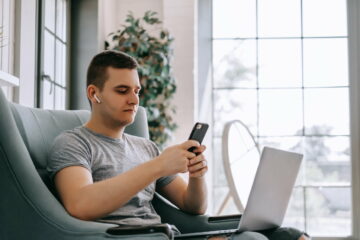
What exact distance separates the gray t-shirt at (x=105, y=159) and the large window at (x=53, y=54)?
6.02ft

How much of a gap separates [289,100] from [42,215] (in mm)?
3899

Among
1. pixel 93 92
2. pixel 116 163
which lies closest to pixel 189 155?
pixel 116 163

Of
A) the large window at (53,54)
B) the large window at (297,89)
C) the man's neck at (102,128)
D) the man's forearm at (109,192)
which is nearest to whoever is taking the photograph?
the man's forearm at (109,192)

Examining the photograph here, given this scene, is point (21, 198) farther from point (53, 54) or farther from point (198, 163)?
point (53, 54)

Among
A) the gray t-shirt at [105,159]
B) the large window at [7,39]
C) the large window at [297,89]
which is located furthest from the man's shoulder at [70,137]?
the large window at [297,89]

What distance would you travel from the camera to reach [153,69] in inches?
181

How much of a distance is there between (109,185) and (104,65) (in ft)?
1.54

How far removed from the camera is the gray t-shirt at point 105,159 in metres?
1.82

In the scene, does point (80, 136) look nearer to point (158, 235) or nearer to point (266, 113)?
point (158, 235)

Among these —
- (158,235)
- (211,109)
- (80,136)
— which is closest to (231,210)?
(211,109)

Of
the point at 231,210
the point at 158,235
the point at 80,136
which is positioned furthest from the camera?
the point at 231,210

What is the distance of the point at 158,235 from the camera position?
1.54 metres

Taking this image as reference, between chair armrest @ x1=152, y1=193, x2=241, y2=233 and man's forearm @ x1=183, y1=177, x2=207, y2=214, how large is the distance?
1.1 inches

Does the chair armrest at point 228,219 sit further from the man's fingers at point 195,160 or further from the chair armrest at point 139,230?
the chair armrest at point 139,230
